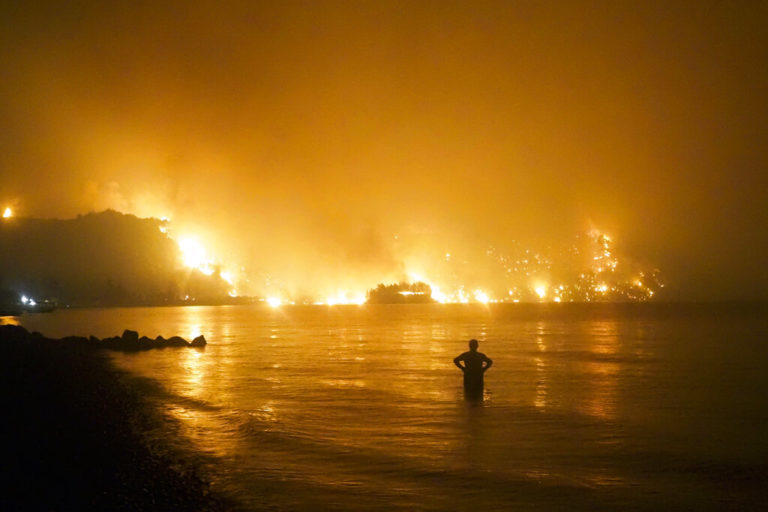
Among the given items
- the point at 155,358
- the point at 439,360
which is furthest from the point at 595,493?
the point at 155,358

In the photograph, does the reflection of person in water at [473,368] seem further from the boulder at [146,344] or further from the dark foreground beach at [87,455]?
the boulder at [146,344]

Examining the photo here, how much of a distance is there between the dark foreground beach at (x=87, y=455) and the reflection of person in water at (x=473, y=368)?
1032 centimetres

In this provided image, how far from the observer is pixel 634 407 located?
25312 mm

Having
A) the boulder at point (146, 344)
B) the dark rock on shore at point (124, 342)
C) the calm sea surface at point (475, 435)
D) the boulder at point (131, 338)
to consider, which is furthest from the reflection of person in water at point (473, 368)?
the boulder at point (131, 338)

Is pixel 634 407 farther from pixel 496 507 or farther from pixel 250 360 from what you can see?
pixel 250 360

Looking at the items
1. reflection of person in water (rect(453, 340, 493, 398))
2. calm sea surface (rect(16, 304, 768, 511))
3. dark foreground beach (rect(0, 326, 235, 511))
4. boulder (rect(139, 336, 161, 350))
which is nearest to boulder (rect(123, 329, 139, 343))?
boulder (rect(139, 336, 161, 350))

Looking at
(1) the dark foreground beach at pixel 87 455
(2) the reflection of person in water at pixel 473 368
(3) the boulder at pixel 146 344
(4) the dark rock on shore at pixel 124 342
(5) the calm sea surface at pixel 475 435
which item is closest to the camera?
(1) the dark foreground beach at pixel 87 455

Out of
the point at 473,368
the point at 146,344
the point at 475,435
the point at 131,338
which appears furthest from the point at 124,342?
the point at 475,435

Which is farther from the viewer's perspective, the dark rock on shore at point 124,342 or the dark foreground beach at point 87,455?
the dark rock on shore at point 124,342

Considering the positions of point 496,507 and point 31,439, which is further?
point 31,439

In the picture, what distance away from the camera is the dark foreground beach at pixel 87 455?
1163 centimetres

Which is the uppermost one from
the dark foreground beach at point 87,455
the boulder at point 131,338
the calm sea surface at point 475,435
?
the boulder at point 131,338

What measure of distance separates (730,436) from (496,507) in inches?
438

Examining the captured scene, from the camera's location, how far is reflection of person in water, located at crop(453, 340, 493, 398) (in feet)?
73.8
